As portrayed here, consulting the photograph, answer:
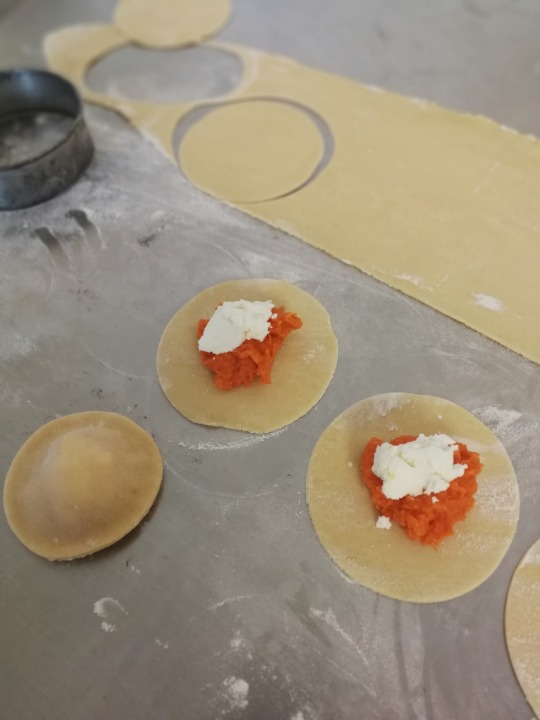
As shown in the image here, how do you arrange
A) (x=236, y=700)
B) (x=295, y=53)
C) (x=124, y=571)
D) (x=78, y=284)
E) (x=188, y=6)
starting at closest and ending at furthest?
(x=236, y=700) < (x=124, y=571) < (x=78, y=284) < (x=295, y=53) < (x=188, y=6)

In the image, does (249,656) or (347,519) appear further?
(347,519)

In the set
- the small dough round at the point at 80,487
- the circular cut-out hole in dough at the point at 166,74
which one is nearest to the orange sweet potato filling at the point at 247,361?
the small dough round at the point at 80,487

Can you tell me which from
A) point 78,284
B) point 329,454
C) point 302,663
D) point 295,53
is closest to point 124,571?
point 302,663

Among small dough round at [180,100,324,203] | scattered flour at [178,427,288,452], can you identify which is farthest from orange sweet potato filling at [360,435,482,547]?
small dough round at [180,100,324,203]

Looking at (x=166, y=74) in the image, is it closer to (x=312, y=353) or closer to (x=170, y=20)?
(x=170, y=20)

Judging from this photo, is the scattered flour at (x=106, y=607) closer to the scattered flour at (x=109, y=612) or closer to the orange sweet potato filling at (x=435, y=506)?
the scattered flour at (x=109, y=612)

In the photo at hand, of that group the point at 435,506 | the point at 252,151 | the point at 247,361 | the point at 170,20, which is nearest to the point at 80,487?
the point at 247,361

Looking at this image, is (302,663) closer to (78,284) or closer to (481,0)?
(78,284)
